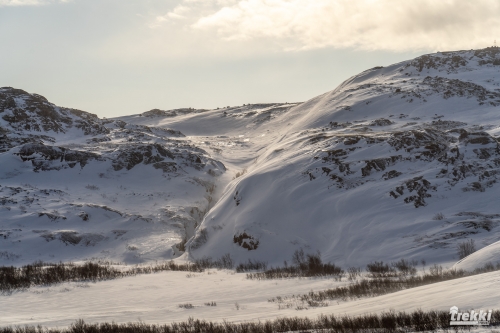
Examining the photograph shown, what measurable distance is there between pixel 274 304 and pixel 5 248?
2494 cm

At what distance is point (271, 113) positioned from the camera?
97.7 meters

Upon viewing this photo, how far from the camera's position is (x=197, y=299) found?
1867 cm

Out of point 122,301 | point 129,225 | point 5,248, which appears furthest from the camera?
point 129,225

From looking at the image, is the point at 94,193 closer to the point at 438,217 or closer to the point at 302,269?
the point at 302,269

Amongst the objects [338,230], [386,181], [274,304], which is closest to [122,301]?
[274,304]

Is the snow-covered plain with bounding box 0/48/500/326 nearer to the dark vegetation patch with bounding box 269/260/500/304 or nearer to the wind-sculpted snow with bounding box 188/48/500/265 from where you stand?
the wind-sculpted snow with bounding box 188/48/500/265

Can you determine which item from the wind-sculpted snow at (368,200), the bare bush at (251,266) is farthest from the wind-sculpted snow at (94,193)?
the bare bush at (251,266)

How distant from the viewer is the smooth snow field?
1116 centimetres

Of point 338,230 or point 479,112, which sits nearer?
point 338,230

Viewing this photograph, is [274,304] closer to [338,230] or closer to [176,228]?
[338,230]

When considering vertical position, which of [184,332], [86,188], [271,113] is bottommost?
[184,332]

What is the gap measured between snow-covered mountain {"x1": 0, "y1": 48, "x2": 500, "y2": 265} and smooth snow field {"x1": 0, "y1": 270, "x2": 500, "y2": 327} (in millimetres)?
7341

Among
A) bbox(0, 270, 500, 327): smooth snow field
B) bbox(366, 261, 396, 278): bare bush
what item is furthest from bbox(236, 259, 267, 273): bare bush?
bbox(366, 261, 396, 278): bare bush

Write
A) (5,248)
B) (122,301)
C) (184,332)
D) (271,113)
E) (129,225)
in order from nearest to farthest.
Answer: (184,332) < (122,301) < (5,248) < (129,225) < (271,113)
